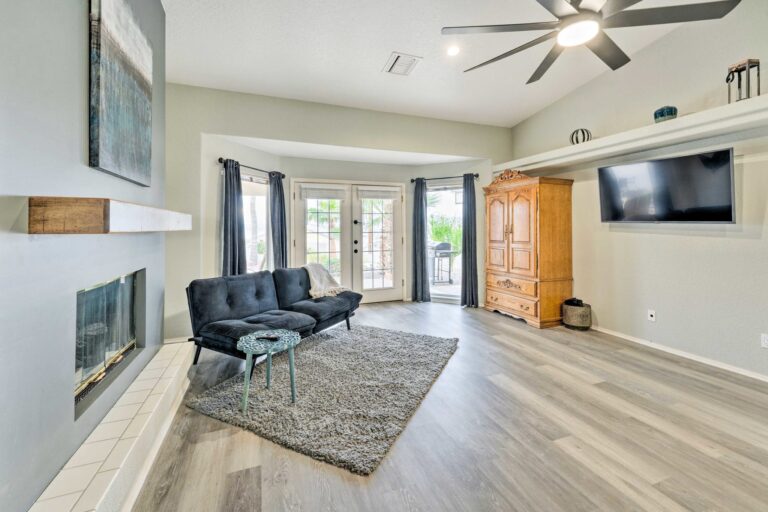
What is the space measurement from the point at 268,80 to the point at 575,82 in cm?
377

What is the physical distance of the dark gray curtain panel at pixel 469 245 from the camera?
571 centimetres

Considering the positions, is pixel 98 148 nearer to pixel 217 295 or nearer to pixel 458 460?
pixel 217 295

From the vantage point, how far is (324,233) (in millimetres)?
5633

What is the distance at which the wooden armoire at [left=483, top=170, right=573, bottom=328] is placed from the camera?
14.9 feet

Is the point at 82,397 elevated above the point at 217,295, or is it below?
below

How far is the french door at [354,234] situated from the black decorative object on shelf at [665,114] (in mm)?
3593

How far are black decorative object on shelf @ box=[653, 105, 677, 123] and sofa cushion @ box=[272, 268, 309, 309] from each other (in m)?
4.07

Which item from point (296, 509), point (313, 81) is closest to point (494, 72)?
point (313, 81)

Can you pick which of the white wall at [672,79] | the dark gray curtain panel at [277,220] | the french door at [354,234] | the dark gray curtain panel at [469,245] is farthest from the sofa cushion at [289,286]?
the white wall at [672,79]

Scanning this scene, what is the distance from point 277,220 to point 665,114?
15.0 ft

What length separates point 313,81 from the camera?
13.2 ft

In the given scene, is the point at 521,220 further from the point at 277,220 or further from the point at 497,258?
the point at 277,220

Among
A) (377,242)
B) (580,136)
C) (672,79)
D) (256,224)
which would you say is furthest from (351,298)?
(672,79)

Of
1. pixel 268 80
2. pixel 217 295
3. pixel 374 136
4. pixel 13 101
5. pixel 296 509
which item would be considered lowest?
pixel 296 509
